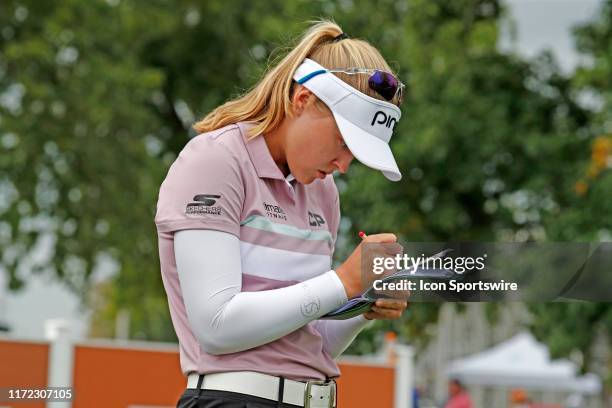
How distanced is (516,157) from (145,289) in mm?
7758

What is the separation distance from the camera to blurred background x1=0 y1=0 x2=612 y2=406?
64.8 feet

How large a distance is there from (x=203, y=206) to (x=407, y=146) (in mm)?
17614

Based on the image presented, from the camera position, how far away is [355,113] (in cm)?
279

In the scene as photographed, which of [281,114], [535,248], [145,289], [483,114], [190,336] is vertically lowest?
[190,336]

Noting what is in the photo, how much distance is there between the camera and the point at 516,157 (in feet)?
68.4

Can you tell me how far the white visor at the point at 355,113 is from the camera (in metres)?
2.76

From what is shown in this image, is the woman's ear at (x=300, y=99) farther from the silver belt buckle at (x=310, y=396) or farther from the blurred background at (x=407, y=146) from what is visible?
the blurred background at (x=407, y=146)

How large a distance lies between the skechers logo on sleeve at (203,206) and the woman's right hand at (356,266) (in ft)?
0.95

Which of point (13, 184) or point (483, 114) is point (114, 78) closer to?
point (13, 184)

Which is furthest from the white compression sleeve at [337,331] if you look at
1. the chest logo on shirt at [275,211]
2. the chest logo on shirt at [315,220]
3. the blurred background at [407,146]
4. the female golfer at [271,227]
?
the blurred background at [407,146]

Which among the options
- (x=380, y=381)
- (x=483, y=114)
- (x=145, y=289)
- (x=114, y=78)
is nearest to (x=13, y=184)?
(x=114, y=78)

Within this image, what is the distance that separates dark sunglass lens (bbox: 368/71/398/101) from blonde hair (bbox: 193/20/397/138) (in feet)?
0.04

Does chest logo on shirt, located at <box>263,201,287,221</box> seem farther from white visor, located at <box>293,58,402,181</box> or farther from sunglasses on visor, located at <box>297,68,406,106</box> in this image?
sunglasses on visor, located at <box>297,68,406,106</box>

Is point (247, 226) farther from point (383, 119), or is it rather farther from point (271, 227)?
point (383, 119)
